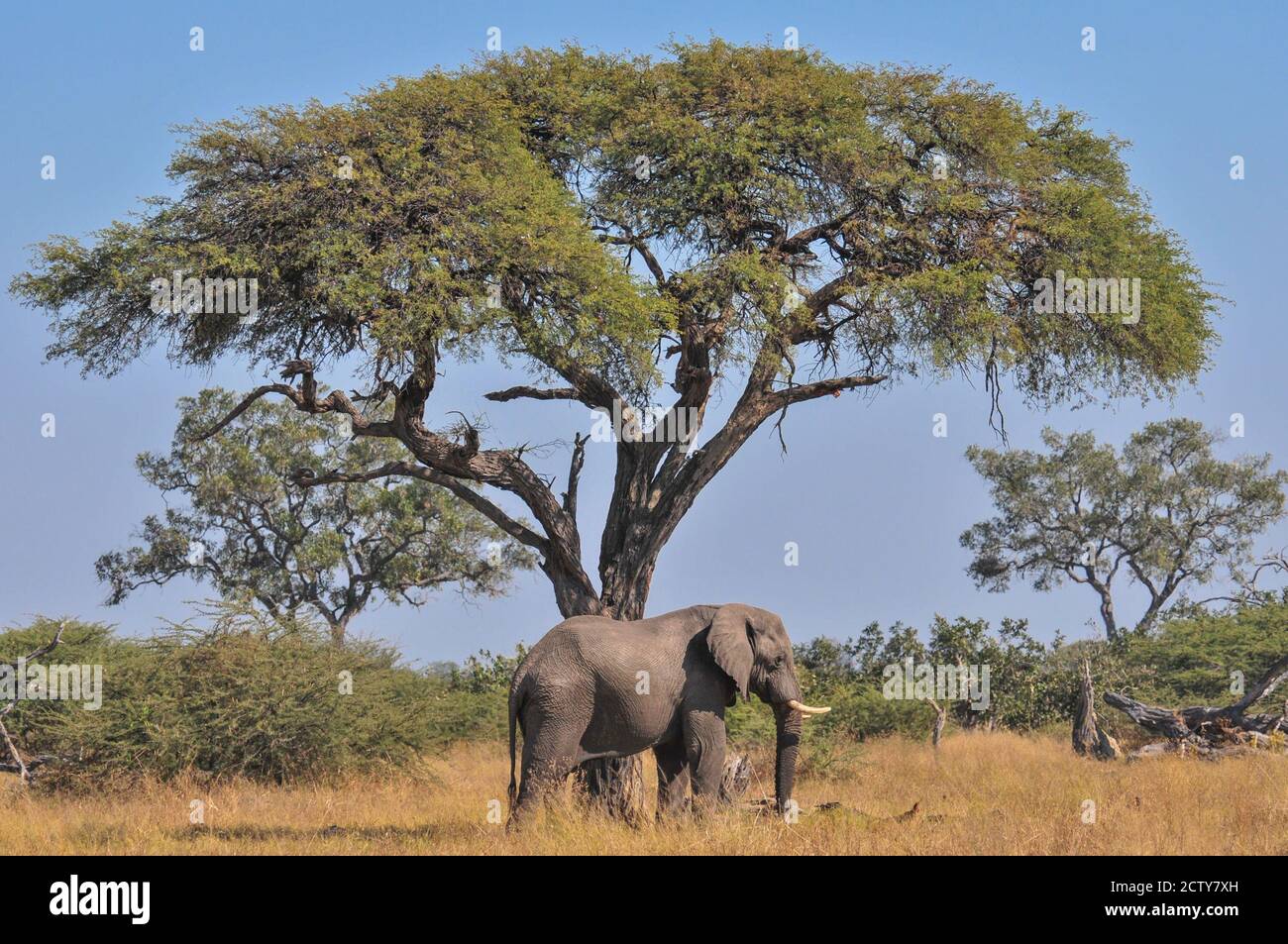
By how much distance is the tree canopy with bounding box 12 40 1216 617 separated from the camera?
17.3m

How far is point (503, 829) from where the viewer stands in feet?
46.6

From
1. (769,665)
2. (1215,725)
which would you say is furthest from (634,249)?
(1215,725)

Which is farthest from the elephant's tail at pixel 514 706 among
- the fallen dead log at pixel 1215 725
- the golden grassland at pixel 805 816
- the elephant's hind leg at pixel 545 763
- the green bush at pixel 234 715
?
the fallen dead log at pixel 1215 725

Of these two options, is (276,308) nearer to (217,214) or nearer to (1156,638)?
(217,214)

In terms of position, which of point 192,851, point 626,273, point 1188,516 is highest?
point 626,273

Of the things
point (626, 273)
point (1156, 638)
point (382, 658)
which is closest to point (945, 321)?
point (626, 273)

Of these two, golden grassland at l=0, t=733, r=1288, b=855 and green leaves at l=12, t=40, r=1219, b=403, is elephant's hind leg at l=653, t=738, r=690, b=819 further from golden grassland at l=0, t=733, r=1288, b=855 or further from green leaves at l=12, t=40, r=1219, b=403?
green leaves at l=12, t=40, r=1219, b=403

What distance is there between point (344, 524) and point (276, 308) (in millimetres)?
23200

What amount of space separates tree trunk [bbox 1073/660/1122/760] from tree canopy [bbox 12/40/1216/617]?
19.1ft

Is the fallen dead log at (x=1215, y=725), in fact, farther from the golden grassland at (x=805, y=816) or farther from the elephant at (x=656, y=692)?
the elephant at (x=656, y=692)

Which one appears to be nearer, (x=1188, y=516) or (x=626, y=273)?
(x=626, y=273)

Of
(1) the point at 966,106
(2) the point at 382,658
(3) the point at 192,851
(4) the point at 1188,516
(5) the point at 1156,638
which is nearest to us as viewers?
(3) the point at 192,851

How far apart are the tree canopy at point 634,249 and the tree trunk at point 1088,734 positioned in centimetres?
582

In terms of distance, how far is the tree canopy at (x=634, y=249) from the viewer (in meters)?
17.3
